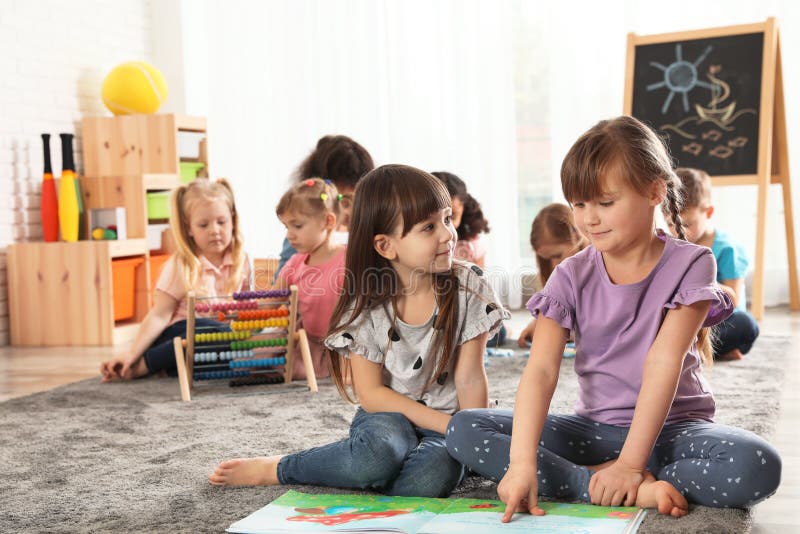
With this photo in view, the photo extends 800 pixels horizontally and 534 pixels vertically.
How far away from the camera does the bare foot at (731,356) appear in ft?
9.27

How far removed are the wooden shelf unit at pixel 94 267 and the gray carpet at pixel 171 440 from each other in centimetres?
117

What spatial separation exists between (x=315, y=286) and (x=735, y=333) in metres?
1.25

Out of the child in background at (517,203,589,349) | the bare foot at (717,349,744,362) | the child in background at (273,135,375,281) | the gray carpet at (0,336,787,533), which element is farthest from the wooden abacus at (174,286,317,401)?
the bare foot at (717,349,744,362)

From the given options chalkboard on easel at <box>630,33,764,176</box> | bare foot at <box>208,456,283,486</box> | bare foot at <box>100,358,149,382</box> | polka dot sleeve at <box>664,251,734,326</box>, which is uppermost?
chalkboard on easel at <box>630,33,764,176</box>

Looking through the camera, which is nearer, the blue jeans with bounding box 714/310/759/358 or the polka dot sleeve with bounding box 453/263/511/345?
the polka dot sleeve with bounding box 453/263/511/345

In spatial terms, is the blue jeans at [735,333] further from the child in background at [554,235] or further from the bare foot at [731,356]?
the child in background at [554,235]

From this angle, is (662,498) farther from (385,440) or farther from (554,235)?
(554,235)

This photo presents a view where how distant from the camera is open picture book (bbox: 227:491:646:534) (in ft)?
4.13

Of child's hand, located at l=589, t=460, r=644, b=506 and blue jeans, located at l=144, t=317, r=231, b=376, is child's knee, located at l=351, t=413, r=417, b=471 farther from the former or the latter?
blue jeans, located at l=144, t=317, r=231, b=376

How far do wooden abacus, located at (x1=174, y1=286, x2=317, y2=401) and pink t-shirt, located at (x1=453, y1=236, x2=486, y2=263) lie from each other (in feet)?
2.64

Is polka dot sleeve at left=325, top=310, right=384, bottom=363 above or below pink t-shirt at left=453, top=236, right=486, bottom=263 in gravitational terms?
below

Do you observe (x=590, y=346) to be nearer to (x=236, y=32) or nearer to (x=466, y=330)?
(x=466, y=330)

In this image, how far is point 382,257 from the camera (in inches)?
66.5

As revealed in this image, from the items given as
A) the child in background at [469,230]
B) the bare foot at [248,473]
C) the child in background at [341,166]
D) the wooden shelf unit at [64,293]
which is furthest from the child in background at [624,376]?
the wooden shelf unit at [64,293]
